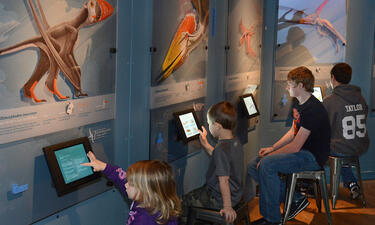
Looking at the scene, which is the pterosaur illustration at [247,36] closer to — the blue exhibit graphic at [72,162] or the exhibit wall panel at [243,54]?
the exhibit wall panel at [243,54]

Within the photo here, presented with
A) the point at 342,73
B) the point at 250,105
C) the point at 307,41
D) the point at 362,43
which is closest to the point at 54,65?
the point at 250,105

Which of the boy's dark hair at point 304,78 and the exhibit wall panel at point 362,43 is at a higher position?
the exhibit wall panel at point 362,43

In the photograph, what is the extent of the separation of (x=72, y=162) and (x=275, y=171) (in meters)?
1.91

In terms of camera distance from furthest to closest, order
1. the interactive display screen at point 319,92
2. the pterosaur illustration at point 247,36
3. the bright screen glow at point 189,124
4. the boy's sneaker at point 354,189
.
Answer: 1. the interactive display screen at point 319,92
2. the boy's sneaker at point 354,189
3. the pterosaur illustration at point 247,36
4. the bright screen glow at point 189,124

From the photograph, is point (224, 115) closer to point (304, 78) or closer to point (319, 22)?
→ point (304, 78)

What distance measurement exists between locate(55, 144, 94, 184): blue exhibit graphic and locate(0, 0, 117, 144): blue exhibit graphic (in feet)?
0.40

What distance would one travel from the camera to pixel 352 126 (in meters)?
4.62

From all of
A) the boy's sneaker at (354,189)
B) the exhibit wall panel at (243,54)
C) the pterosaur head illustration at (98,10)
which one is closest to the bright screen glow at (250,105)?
the exhibit wall panel at (243,54)

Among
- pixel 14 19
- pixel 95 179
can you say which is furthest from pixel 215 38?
pixel 14 19

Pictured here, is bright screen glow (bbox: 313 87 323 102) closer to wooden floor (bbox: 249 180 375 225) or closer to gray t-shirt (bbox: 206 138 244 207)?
wooden floor (bbox: 249 180 375 225)

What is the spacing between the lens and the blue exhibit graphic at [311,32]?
17.3ft

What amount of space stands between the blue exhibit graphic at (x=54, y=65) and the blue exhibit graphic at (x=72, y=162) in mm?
121

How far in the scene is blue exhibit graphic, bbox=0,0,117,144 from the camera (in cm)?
196

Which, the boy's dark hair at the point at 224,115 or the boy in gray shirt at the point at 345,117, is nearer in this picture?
→ the boy's dark hair at the point at 224,115
